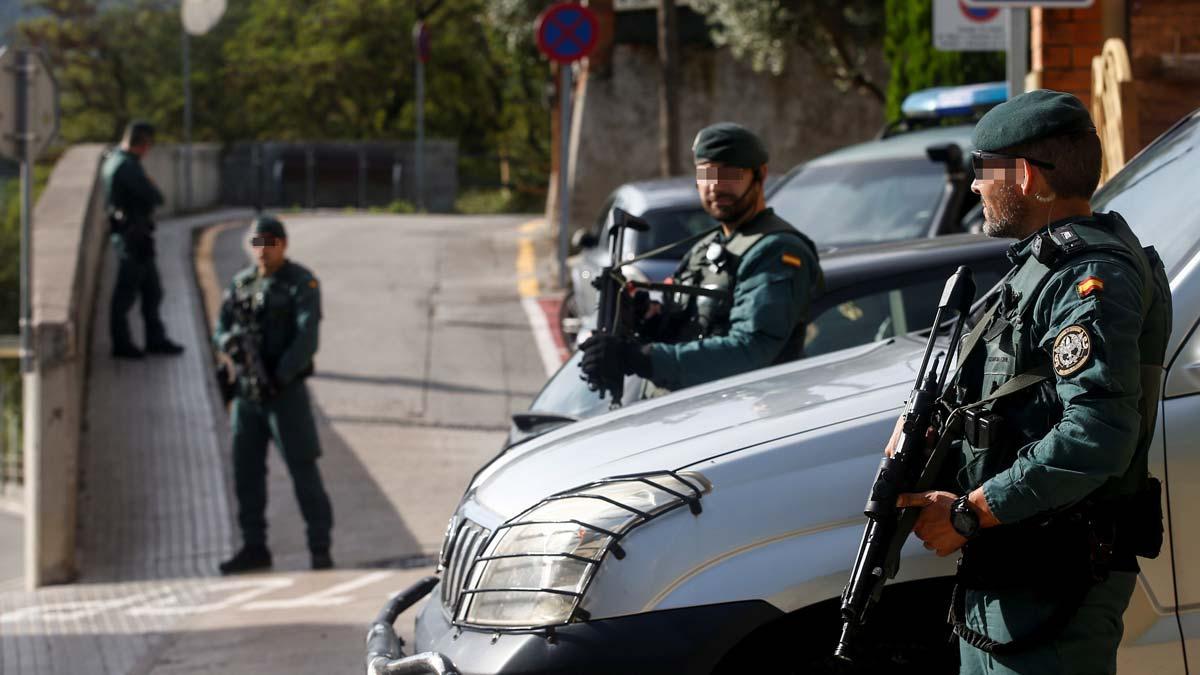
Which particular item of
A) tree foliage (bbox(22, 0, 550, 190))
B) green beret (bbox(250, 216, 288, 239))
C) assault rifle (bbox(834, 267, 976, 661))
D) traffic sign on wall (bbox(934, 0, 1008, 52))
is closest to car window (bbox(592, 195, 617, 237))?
traffic sign on wall (bbox(934, 0, 1008, 52))

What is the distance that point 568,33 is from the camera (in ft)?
46.1

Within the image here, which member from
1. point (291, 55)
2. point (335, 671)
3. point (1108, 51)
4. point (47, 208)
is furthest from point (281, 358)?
point (291, 55)

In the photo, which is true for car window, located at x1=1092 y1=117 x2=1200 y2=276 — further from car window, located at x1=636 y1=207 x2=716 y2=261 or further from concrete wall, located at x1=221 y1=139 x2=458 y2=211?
concrete wall, located at x1=221 y1=139 x2=458 y2=211

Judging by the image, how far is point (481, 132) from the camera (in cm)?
4703

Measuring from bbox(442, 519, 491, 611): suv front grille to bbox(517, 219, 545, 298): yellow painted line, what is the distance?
1138 centimetres

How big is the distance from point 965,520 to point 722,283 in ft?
6.32

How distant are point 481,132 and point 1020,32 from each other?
4099 centimetres

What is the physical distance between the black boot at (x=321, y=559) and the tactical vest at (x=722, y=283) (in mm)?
3805

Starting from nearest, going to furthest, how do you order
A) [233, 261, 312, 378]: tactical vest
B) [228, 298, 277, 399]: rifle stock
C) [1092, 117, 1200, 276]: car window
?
[1092, 117, 1200, 276]: car window < [228, 298, 277, 399]: rifle stock < [233, 261, 312, 378]: tactical vest

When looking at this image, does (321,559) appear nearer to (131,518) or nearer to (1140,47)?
(131,518)

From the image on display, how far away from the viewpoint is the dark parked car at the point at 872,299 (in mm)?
4910

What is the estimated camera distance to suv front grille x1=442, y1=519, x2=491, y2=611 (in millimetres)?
3213

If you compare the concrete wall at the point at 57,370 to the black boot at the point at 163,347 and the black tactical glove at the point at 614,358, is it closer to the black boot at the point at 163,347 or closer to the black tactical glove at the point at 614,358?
the black boot at the point at 163,347

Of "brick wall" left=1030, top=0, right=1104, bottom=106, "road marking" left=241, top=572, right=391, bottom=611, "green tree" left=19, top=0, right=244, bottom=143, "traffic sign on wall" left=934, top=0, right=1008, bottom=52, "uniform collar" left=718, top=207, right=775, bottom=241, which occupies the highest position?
"green tree" left=19, top=0, right=244, bottom=143
